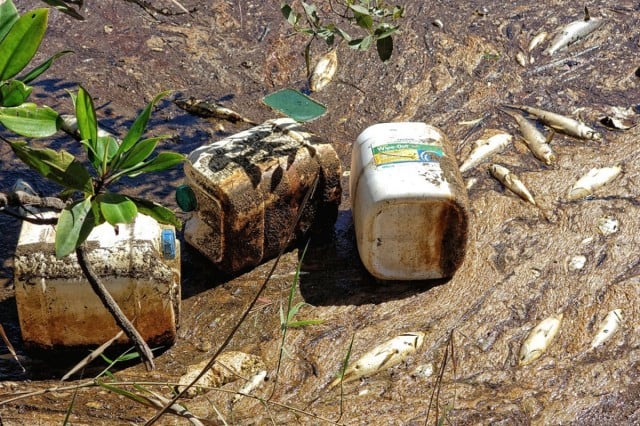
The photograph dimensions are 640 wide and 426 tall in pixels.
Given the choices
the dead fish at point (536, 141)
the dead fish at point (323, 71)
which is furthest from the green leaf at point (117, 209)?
the dead fish at point (323, 71)

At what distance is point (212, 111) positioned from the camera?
5.15 m

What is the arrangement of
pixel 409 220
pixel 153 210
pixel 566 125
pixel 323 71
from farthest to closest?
pixel 323 71 < pixel 566 125 < pixel 409 220 < pixel 153 210

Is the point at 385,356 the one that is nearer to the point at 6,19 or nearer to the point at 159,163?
the point at 159,163

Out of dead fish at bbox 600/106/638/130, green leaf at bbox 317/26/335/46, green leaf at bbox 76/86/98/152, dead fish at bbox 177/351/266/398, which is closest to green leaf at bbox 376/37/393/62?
green leaf at bbox 317/26/335/46

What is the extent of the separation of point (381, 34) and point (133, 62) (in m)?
2.37

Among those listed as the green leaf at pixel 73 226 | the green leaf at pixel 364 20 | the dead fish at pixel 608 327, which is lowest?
the dead fish at pixel 608 327

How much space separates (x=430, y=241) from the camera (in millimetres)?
3953

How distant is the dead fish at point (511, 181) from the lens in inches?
181

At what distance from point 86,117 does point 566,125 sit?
11.3ft

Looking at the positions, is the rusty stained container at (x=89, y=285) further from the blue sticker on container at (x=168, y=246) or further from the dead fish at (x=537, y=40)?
the dead fish at (x=537, y=40)

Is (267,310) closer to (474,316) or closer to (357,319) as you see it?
(357,319)

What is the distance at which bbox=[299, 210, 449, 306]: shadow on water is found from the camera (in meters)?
4.02

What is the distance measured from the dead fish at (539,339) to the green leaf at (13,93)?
2344mm

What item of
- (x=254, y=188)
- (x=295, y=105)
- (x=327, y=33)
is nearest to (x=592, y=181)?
(x=295, y=105)
